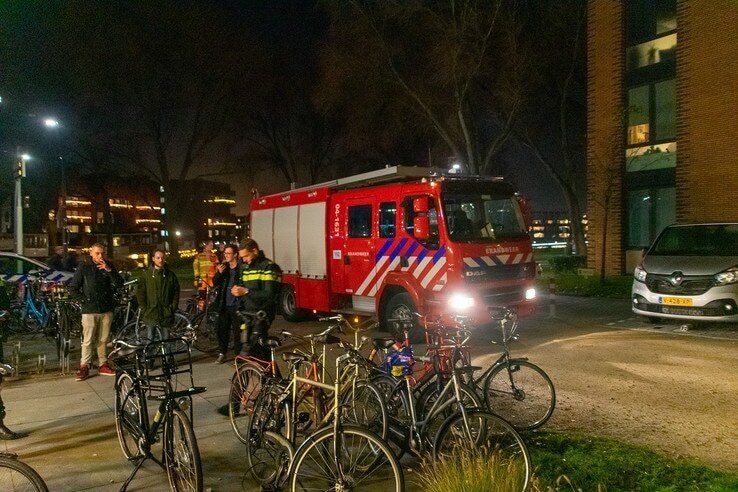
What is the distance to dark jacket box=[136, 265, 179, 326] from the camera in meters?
8.73

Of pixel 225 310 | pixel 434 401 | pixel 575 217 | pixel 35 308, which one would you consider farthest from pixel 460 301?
pixel 575 217

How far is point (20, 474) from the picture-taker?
3.48m

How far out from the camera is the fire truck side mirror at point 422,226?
986cm

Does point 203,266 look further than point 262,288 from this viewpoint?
Yes

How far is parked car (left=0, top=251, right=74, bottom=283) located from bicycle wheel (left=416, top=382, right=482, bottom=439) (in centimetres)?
1176

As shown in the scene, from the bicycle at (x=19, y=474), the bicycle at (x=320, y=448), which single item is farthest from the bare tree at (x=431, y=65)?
the bicycle at (x=19, y=474)

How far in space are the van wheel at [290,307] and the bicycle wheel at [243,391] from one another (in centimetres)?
779

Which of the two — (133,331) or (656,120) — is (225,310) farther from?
(656,120)

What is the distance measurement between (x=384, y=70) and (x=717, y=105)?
11.3 metres

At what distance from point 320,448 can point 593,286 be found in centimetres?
1517

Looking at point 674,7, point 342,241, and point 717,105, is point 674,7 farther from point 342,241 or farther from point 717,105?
point 342,241

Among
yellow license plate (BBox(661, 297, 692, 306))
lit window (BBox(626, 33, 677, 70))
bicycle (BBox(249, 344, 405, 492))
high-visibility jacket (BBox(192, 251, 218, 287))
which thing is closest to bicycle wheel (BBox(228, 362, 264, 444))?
bicycle (BBox(249, 344, 405, 492))

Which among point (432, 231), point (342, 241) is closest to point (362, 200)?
point (342, 241)

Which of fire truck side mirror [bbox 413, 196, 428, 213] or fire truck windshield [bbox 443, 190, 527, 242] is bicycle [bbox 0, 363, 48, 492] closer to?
fire truck side mirror [bbox 413, 196, 428, 213]
